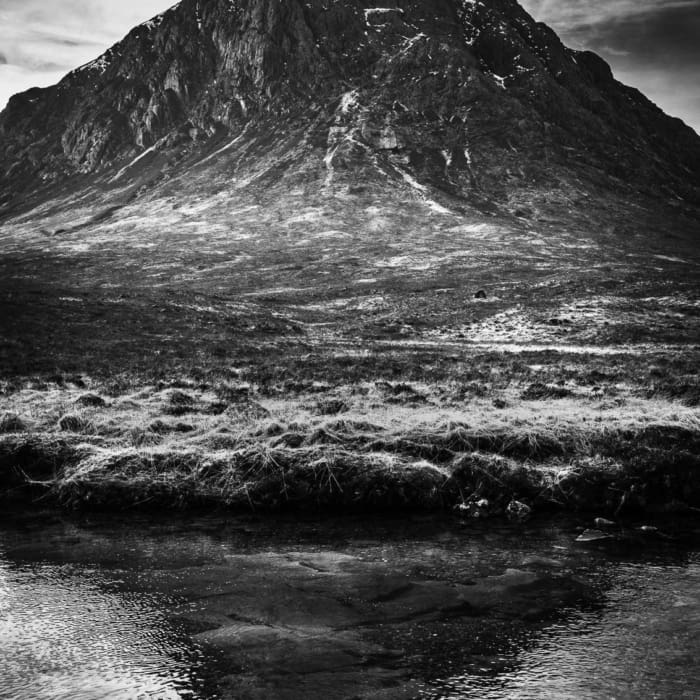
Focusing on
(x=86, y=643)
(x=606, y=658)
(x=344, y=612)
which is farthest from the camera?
(x=344, y=612)

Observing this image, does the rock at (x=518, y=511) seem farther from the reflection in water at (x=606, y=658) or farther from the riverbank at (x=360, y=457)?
the reflection in water at (x=606, y=658)

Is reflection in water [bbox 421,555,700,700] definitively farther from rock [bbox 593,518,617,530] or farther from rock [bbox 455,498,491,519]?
rock [bbox 455,498,491,519]

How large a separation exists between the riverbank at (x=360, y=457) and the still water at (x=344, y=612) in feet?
4.15

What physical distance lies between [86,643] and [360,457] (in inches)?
321

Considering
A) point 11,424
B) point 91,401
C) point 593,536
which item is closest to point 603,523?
point 593,536

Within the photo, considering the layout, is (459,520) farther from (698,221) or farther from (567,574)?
(698,221)

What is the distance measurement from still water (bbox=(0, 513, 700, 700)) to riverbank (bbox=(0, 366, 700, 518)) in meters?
1.26

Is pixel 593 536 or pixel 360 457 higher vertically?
pixel 360 457

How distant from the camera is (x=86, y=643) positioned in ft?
27.7

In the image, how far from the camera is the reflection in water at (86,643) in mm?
7457

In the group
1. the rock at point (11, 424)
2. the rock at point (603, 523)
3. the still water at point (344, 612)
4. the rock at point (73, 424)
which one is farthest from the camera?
the rock at point (73, 424)

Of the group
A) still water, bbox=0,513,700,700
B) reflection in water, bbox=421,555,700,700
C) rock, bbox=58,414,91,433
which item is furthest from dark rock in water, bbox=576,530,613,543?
rock, bbox=58,414,91,433

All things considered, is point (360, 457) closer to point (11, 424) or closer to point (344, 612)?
point (344, 612)

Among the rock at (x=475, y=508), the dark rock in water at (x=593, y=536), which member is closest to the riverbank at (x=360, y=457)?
the rock at (x=475, y=508)
